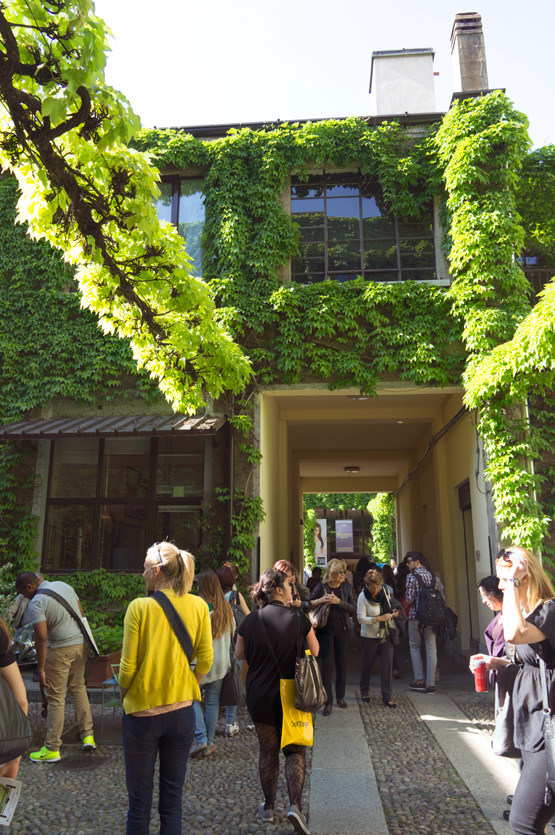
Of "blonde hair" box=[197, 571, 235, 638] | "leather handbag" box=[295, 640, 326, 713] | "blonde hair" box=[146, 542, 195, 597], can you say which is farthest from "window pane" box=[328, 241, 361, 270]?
"blonde hair" box=[146, 542, 195, 597]

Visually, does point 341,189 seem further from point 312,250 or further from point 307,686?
point 307,686

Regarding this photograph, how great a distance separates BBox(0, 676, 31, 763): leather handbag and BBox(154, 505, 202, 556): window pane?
668 centimetres

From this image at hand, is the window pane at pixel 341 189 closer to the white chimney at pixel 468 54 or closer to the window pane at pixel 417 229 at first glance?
the window pane at pixel 417 229

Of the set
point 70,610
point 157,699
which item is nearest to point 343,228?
point 70,610

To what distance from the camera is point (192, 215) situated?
433 inches

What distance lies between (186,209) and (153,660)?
9.24m

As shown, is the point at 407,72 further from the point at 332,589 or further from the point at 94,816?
the point at 94,816

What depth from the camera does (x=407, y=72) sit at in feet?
41.8

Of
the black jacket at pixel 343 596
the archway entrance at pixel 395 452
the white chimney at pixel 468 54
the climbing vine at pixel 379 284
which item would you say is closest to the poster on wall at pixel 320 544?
the archway entrance at pixel 395 452

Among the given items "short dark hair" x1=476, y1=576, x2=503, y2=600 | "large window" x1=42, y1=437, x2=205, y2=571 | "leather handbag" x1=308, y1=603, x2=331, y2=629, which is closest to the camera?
"short dark hair" x1=476, y1=576, x2=503, y2=600

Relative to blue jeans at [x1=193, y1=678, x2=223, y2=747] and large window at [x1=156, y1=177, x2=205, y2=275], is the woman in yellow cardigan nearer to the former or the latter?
blue jeans at [x1=193, y1=678, x2=223, y2=747]

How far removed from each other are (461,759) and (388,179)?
8653 millimetres

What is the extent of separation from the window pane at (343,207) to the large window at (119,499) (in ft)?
15.3

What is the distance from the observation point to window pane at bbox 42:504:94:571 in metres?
9.95
